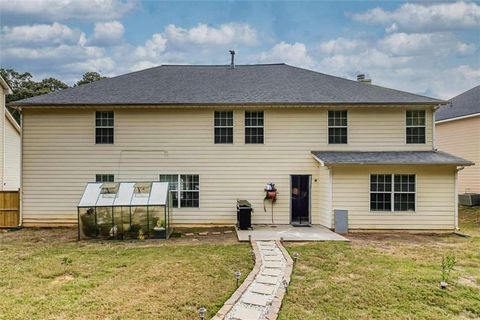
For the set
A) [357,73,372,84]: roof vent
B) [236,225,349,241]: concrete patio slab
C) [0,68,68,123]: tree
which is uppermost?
[0,68,68,123]: tree

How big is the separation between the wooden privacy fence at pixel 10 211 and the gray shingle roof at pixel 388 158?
39.1ft

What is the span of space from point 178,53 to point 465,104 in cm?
2059

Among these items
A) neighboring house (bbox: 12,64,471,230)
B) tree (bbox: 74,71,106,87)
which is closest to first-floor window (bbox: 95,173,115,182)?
neighboring house (bbox: 12,64,471,230)

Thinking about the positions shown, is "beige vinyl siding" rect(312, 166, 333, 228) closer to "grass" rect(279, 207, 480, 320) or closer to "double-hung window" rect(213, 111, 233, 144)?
"grass" rect(279, 207, 480, 320)

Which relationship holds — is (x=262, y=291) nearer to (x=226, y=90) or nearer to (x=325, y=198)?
(x=325, y=198)

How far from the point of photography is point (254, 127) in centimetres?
1326

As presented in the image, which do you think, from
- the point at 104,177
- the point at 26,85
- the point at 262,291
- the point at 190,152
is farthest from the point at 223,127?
the point at 26,85

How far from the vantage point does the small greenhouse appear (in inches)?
424

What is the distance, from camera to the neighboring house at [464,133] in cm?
1884

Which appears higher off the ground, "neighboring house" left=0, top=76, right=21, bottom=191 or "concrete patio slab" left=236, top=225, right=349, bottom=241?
"neighboring house" left=0, top=76, right=21, bottom=191

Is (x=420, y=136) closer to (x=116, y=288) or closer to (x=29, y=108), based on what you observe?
(x=116, y=288)

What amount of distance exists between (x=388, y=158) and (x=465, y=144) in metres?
10.9

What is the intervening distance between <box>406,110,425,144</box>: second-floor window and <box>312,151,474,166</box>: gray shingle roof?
56 centimetres

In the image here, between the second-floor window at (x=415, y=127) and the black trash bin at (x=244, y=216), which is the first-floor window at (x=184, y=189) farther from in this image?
the second-floor window at (x=415, y=127)
